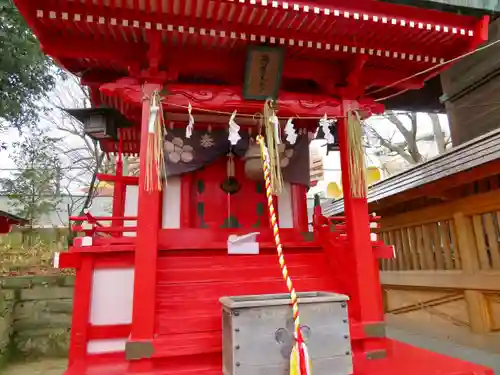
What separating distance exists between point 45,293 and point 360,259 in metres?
10.9

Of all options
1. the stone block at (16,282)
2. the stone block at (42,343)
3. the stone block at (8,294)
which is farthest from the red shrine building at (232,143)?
the stone block at (16,282)

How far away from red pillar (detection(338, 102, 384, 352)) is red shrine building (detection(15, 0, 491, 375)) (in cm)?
2

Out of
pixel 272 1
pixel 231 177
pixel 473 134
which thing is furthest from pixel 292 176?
pixel 473 134

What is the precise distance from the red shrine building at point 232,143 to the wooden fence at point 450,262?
288cm

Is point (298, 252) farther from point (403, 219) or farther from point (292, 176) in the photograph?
point (403, 219)

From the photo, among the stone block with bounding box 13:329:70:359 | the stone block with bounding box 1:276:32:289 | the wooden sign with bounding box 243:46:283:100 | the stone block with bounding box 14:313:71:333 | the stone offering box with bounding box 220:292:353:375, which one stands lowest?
the stone block with bounding box 13:329:70:359

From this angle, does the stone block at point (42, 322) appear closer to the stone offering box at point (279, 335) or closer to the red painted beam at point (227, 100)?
the red painted beam at point (227, 100)

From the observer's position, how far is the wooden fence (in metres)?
6.59

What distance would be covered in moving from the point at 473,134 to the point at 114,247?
8.03 metres

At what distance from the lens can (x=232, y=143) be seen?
453 cm

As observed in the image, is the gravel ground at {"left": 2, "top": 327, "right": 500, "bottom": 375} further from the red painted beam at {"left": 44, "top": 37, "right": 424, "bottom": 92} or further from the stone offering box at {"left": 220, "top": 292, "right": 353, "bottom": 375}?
the red painted beam at {"left": 44, "top": 37, "right": 424, "bottom": 92}

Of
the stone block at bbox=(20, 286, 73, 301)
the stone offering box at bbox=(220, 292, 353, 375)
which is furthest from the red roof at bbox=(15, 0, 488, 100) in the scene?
the stone block at bbox=(20, 286, 73, 301)

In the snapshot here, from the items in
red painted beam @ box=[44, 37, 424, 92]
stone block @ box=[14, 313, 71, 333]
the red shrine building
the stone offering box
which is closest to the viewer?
the stone offering box

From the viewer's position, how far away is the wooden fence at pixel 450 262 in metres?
6.59
